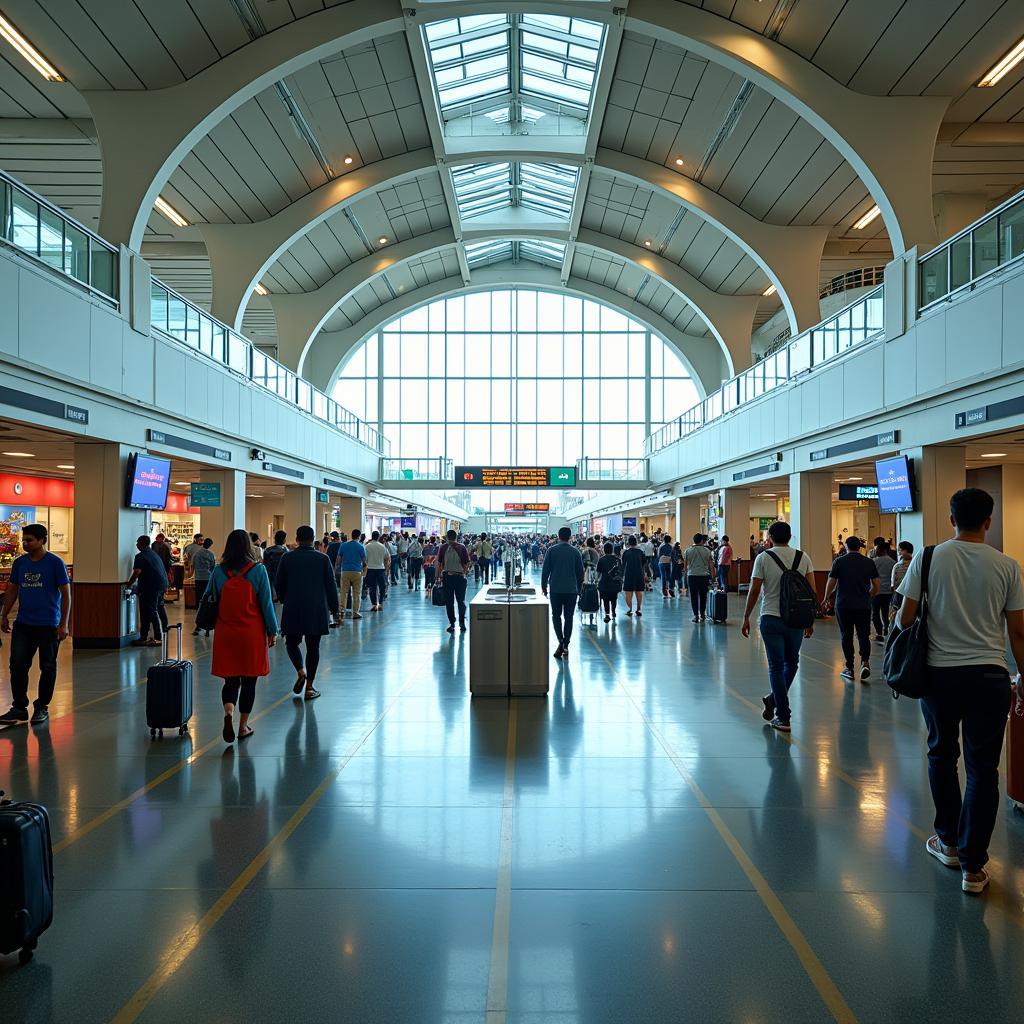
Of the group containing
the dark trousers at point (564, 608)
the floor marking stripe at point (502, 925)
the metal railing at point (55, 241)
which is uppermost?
the metal railing at point (55, 241)

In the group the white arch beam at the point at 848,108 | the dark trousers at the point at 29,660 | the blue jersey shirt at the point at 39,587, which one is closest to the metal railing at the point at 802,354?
the white arch beam at the point at 848,108

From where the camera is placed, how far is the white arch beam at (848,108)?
47.8 ft

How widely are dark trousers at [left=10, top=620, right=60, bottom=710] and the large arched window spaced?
37.4m

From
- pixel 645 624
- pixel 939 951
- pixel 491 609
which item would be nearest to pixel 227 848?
pixel 939 951

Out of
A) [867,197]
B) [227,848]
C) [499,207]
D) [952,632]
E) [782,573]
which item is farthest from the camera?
[499,207]

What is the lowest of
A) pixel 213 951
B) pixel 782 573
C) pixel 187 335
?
pixel 213 951

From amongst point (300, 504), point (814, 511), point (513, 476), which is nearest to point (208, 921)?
point (814, 511)

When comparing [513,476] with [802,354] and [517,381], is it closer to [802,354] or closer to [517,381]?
[517,381]

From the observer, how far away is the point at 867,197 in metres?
20.1

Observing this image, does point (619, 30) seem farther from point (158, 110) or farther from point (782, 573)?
point (782, 573)

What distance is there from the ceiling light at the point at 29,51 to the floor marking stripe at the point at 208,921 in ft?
42.6

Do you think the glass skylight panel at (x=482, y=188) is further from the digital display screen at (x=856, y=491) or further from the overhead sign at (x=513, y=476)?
the digital display screen at (x=856, y=491)

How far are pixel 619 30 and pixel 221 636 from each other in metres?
15.1

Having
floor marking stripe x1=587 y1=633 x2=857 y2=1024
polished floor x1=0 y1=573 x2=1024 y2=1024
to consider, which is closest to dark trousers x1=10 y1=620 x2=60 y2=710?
polished floor x1=0 y1=573 x2=1024 y2=1024
